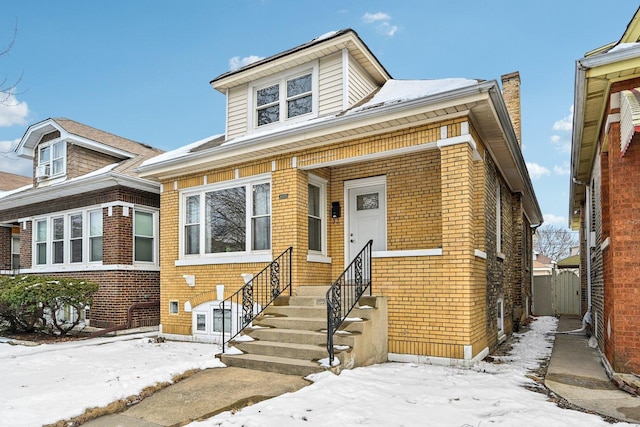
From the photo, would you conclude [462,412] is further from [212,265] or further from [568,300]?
[568,300]

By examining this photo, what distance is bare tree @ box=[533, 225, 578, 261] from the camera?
58156 millimetres

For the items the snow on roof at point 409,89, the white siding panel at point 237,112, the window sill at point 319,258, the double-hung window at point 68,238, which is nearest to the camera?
the snow on roof at point 409,89

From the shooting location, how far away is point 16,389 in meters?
5.70

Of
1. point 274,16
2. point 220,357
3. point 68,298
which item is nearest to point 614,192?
point 220,357

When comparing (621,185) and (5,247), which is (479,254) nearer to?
(621,185)

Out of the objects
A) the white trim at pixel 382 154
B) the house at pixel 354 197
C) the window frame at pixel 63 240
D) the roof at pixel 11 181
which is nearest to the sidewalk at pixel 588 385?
the house at pixel 354 197

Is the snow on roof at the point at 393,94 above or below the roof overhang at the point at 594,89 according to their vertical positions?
above

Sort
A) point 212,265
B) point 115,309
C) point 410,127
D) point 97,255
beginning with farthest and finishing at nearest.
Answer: point 97,255 → point 115,309 → point 212,265 → point 410,127

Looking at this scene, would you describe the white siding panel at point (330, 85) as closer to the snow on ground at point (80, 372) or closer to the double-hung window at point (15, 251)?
the snow on ground at point (80, 372)

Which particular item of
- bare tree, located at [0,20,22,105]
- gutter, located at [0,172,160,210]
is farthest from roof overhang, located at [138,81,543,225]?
bare tree, located at [0,20,22,105]

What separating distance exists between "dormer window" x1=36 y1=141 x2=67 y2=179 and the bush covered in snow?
390 centimetres

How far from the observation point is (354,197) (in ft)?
30.6

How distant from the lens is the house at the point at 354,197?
6.92 m

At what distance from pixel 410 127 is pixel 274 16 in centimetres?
938
